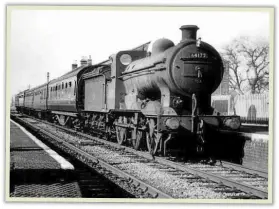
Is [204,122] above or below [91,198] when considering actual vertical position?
above

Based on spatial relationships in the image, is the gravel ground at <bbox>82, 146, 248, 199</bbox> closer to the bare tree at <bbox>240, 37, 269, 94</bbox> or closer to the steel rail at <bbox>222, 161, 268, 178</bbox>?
the steel rail at <bbox>222, 161, 268, 178</bbox>

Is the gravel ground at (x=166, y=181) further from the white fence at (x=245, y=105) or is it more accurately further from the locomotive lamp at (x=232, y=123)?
the white fence at (x=245, y=105)

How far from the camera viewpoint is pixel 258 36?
7508 mm

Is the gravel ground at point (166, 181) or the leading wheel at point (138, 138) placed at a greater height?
the leading wheel at point (138, 138)

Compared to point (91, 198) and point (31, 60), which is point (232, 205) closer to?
point (91, 198)

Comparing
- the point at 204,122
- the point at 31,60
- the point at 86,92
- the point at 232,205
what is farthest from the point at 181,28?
the point at 86,92

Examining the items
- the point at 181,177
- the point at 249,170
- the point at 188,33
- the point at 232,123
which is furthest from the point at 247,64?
the point at 181,177

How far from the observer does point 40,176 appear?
23.8ft

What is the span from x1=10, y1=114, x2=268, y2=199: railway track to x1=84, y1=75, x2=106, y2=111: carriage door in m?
2.43

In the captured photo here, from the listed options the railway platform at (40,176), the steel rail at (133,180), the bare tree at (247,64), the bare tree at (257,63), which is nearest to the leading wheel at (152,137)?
the steel rail at (133,180)

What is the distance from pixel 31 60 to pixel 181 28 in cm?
325

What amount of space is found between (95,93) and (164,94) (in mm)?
4526

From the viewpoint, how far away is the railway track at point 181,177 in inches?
262

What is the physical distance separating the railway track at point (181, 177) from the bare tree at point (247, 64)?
1769 millimetres
